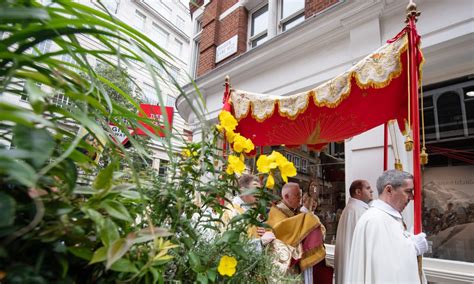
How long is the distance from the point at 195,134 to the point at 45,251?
6.50m

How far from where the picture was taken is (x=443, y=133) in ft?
11.3

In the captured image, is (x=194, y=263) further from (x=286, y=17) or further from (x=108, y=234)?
(x=286, y=17)

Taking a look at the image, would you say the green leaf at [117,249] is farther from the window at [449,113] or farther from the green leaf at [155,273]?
the window at [449,113]

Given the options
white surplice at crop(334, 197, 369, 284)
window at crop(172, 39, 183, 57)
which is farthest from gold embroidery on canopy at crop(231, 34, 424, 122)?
window at crop(172, 39, 183, 57)

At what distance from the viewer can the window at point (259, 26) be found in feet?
22.0

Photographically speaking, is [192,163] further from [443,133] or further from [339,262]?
[443,133]

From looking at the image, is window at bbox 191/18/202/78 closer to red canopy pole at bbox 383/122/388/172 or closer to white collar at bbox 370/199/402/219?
red canopy pole at bbox 383/122/388/172

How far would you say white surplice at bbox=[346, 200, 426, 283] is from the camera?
6.79 ft

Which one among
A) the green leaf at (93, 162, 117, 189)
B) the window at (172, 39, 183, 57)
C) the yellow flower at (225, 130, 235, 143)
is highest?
the window at (172, 39, 183, 57)

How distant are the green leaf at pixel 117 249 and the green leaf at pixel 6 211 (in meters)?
0.14

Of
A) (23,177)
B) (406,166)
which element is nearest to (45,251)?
(23,177)

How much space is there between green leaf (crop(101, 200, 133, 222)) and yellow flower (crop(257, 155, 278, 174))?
1.72 feet

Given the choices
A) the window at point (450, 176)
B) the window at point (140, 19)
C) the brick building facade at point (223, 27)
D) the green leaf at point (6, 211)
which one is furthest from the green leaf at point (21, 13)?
the window at point (140, 19)

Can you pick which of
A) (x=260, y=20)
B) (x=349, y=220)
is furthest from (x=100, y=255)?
(x=260, y=20)
